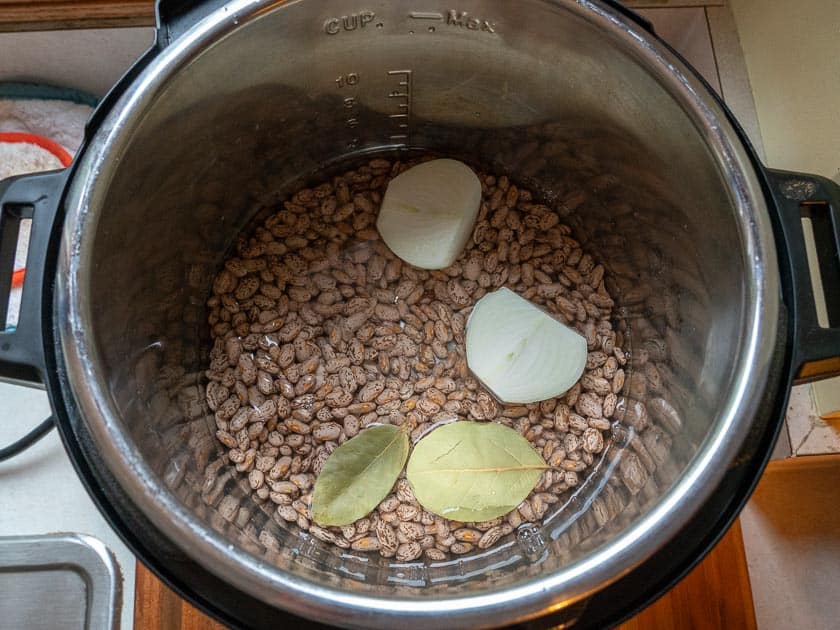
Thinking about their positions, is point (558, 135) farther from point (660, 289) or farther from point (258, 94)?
point (258, 94)

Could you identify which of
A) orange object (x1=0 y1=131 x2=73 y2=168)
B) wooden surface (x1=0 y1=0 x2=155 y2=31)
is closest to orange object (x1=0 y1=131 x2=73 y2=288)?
orange object (x1=0 y1=131 x2=73 y2=168)

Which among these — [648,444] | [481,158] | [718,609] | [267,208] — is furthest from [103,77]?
[718,609]

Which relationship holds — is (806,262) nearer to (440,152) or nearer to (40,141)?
(440,152)

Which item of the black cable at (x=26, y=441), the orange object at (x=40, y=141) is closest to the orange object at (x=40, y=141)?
the orange object at (x=40, y=141)

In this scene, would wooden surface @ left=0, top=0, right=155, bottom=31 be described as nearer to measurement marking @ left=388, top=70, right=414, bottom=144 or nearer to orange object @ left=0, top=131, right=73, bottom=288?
orange object @ left=0, top=131, right=73, bottom=288

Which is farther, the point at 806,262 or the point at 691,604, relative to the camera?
the point at 691,604

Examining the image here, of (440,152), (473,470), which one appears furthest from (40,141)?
(473,470)
